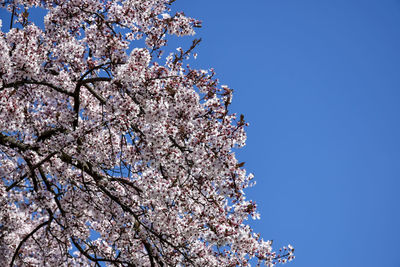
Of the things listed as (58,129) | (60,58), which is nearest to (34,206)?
(58,129)

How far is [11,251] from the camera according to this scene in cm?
1051

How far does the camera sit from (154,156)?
681 cm

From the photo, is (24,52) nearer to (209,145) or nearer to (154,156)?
(154,156)

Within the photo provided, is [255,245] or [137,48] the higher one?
[137,48]

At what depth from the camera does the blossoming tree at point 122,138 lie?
21.5ft

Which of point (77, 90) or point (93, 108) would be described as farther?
point (93, 108)

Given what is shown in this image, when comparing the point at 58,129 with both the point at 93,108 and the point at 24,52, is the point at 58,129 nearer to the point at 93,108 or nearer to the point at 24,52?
the point at 93,108

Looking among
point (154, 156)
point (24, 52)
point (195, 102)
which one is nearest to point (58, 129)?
point (24, 52)

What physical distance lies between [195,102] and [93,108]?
3659 millimetres

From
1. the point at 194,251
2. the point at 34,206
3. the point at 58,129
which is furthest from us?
the point at 34,206

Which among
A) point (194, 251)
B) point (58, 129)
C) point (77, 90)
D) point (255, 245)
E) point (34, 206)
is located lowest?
point (194, 251)

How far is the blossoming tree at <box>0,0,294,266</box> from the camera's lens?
6.54m

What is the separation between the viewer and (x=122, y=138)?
8.09m

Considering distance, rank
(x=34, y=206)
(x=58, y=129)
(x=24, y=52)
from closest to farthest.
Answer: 1. (x=24, y=52)
2. (x=58, y=129)
3. (x=34, y=206)
